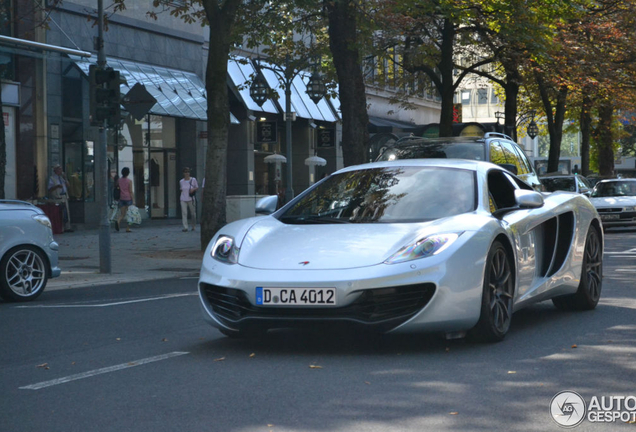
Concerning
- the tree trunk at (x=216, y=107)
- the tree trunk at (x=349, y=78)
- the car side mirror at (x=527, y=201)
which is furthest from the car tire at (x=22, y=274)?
the tree trunk at (x=349, y=78)

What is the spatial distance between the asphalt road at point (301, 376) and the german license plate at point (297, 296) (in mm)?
361

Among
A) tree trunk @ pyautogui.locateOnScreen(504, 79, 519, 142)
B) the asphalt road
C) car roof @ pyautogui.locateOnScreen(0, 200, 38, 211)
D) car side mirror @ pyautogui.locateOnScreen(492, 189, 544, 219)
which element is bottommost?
the asphalt road

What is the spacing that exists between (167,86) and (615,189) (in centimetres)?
1383

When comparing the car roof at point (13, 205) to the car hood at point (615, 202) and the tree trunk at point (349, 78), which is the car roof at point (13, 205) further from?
the car hood at point (615, 202)

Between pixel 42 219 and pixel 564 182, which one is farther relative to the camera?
pixel 564 182

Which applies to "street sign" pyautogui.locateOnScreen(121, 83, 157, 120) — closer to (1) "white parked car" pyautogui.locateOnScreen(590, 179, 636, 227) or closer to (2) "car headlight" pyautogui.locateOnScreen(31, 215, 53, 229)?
(2) "car headlight" pyautogui.locateOnScreen(31, 215, 53, 229)

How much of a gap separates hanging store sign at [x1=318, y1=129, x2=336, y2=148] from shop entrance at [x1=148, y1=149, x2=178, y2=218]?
7.37 metres

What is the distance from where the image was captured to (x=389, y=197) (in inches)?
290

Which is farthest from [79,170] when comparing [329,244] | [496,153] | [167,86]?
[329,244]

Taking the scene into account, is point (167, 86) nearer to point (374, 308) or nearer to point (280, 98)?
point (280, 98)

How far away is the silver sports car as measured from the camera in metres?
6.29

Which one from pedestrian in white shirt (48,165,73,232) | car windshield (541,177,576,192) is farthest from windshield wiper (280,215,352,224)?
car windshield (541,177,576,192)

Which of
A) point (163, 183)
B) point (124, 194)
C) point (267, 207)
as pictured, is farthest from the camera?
point (163, 183)

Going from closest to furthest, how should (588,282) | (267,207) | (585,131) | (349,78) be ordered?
(267,207) → (588,282) → (349,78) → (585,131)
